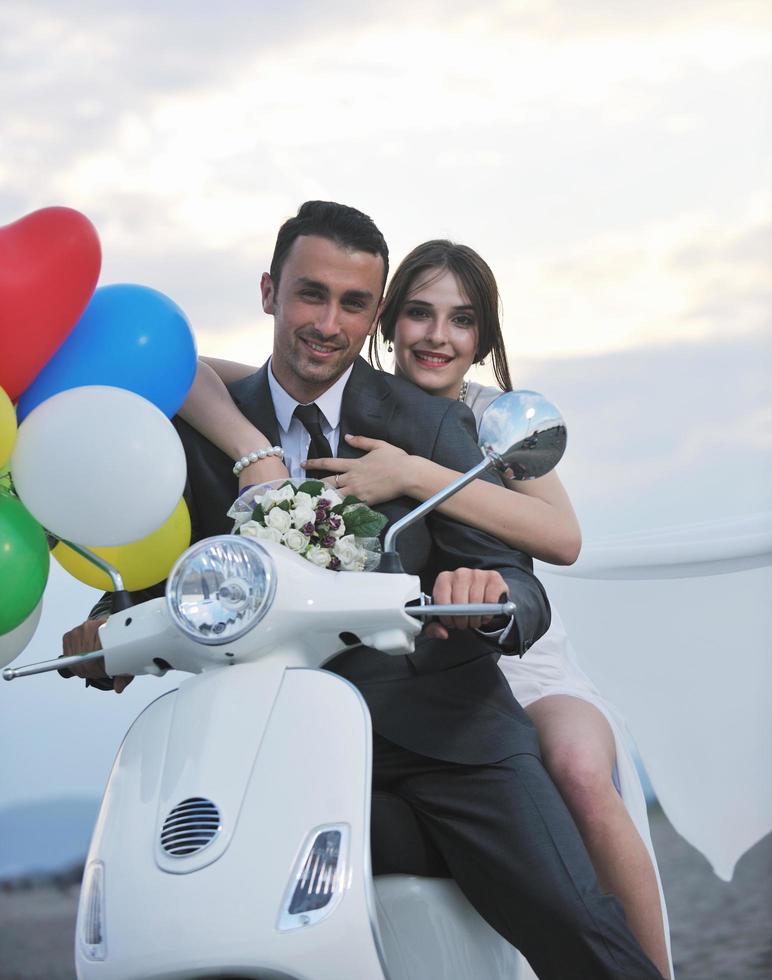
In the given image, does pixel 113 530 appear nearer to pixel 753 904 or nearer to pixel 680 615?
pixel 680 615

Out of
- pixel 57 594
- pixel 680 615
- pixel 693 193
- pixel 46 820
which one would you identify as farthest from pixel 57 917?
pixel 693 193

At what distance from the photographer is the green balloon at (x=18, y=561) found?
1.89 metres

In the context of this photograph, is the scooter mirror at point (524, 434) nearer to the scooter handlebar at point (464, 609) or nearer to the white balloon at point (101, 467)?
the scooter handlebar at point (464, 609)

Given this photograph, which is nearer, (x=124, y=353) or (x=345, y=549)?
(x=345, y=549)

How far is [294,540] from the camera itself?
4.81ft

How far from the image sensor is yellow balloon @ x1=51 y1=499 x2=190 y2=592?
209 cm

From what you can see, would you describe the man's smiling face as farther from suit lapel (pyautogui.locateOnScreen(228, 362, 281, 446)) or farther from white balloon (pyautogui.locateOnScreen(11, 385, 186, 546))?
white balloon (pyautogui.locateOnScreen(11, 385, 186, 546))

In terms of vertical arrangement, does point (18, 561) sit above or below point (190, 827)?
above

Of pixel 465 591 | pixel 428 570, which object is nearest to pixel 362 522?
pixel 465 591

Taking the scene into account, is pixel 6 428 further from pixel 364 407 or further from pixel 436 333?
pixel 436 333

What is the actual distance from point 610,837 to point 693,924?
2345 mm

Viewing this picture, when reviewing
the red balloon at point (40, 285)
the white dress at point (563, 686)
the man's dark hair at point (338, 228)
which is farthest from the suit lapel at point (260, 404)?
the white dress at point (563, 686)

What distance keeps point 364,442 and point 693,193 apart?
2284mm

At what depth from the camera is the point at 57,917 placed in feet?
12.7
